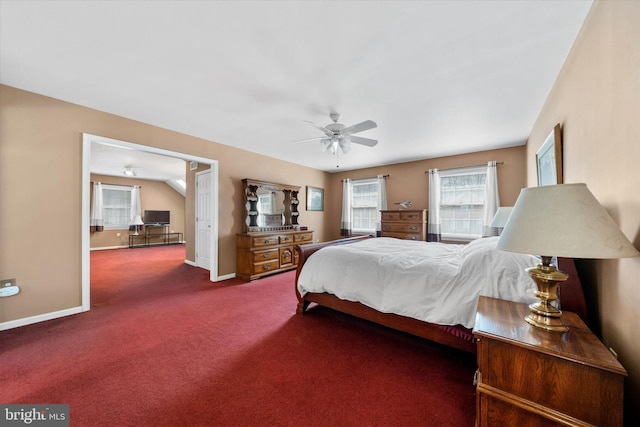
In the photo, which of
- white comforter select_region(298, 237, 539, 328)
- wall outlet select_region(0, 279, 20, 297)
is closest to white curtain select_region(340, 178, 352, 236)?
white comforter select_region(298, 237, 539, 328)

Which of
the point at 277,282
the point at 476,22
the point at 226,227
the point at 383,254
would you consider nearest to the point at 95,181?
the point at 226,227

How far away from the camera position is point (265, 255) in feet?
14.0

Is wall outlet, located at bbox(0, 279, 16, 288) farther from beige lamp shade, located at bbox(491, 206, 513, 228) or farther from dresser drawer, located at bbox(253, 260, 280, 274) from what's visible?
beige lamp shade, located at bbox(491, 206, 513, 228)

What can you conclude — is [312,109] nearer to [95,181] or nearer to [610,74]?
[610,74]

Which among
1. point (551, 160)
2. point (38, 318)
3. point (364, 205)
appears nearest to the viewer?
point (551, 160)

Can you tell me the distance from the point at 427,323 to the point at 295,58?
243cm

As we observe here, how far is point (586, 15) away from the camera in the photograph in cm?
144

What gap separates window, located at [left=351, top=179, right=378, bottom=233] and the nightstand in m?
4.68

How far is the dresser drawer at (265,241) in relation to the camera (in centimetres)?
413

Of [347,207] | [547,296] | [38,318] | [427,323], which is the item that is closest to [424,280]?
[427,323]

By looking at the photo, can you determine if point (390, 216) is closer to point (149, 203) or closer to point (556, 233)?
point (556, 233)

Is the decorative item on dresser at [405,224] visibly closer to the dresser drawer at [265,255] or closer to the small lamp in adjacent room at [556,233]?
the dresser drawer at [265,255]

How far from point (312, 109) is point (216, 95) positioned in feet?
3.46

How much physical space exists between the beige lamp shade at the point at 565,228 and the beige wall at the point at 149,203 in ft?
33.8
